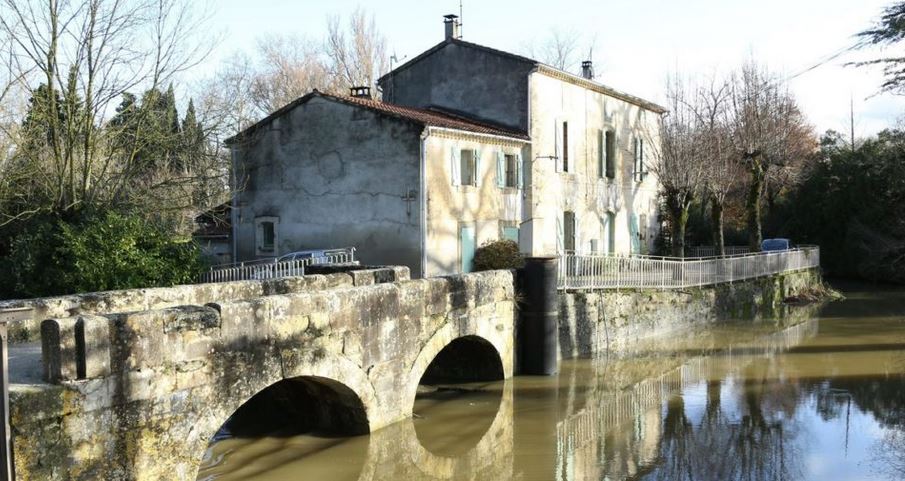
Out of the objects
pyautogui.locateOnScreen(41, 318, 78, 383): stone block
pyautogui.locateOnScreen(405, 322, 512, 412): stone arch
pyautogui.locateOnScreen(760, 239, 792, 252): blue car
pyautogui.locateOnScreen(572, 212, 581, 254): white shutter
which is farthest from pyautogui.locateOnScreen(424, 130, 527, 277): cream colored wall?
pyautogui.locateOnScreen(760, 239, 792, 252): blue car

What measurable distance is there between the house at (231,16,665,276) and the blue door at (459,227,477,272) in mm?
40

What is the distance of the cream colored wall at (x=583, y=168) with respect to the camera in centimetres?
2233

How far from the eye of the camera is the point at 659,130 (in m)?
29.2

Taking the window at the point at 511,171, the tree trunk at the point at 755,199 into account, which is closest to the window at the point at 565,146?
the window at the point at 511,171

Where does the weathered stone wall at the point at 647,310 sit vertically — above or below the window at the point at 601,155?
below

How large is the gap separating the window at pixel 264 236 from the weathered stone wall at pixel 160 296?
8.84m

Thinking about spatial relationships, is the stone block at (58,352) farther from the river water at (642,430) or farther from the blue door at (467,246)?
the blue door at (467,246)

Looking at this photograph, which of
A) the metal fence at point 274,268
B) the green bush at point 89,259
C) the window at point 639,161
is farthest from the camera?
the window at point 639,161

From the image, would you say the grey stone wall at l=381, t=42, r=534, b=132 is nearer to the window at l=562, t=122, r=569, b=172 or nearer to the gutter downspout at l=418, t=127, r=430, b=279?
the window at l=562, t=122, r=569, b=172

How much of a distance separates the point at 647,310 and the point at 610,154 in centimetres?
872

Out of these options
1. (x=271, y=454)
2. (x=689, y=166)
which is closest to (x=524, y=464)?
(x=271, y=454)

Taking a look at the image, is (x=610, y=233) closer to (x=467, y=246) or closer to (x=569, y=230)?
(x=569, y=230)

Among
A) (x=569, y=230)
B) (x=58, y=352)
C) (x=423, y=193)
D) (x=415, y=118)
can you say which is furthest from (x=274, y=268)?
(x=58, y=352)

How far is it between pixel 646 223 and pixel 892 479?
20.3 metres
